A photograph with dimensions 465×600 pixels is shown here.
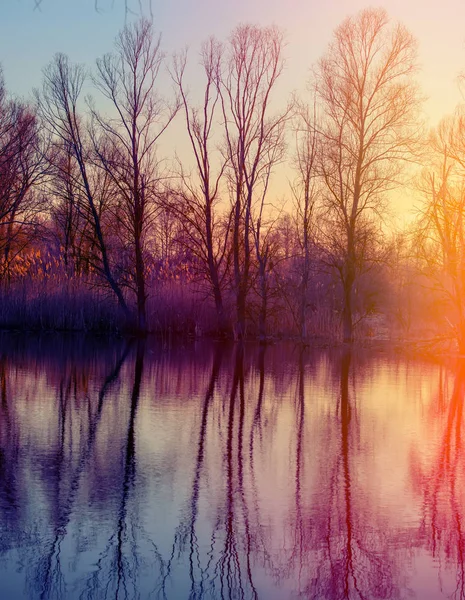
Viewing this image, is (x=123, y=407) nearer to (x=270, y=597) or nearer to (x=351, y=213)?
(x=270, y=597)

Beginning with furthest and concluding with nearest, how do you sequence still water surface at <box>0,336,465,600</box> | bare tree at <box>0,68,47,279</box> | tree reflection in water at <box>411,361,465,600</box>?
bare tree at <box>0,68,47,279</box>
tree reflection in water at <box>411,361,465,600</box>
still water surface at <box>0,336,465,600</box>

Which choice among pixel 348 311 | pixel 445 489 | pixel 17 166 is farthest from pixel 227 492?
pixel 17 166

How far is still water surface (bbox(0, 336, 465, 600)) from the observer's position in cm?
463

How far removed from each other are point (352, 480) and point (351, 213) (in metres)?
21.4

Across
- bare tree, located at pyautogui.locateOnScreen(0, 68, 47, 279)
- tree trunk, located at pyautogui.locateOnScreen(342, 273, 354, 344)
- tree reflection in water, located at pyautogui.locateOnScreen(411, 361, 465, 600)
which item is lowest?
tree reflection in water, located at pyautogui.locateOnScreen(411, 361, 465, 600)

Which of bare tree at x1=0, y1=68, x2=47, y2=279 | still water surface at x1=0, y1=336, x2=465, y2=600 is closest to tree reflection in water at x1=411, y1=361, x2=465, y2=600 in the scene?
still water surface at x1=0, y1=336, x2=465, y2=600

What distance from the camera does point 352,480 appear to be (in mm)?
7102

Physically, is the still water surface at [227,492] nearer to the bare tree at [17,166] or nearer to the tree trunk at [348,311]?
the tree trunk at [348,311]

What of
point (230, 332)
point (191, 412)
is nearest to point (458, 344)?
point (230, 332)

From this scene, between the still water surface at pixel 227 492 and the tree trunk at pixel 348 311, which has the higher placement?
the tree trunk at pixel 348 311

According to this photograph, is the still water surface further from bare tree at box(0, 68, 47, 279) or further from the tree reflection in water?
bare tree at box(0, 68, 47, 279)

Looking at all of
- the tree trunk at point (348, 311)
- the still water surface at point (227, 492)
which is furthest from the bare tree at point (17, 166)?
the still water surface at point (227, 492)

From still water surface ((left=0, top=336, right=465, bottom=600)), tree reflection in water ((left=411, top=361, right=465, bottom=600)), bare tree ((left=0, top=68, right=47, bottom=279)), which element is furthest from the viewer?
bare tree ((left=0, top=68, right=47, bottom=279))

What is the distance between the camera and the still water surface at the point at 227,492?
15.2 feet
